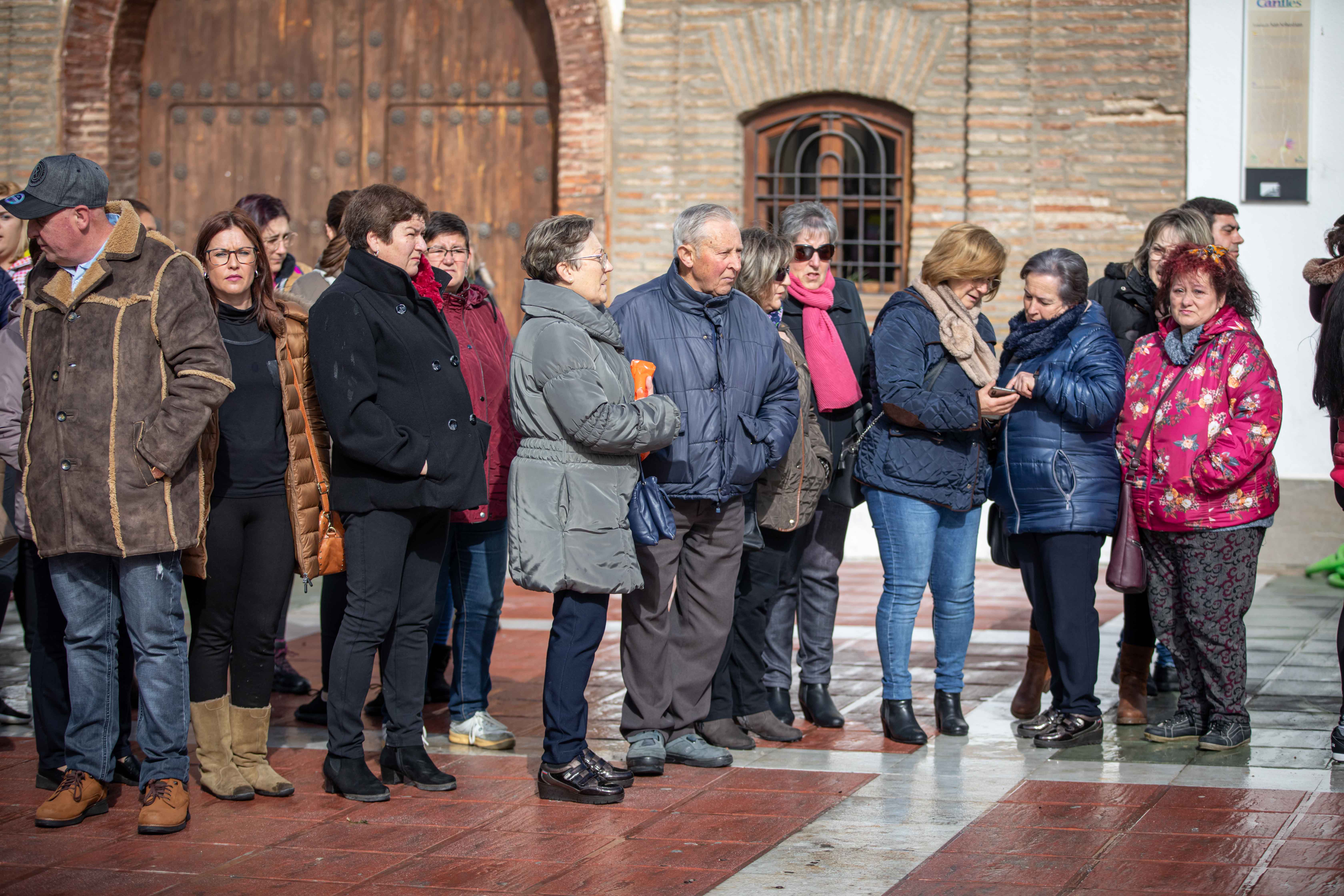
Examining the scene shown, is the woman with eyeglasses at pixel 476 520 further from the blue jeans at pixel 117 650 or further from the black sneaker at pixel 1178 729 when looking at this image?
the black sneaker at pixel 1178 729

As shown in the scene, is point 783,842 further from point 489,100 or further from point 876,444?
point 489,100

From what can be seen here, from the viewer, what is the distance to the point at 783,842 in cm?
429

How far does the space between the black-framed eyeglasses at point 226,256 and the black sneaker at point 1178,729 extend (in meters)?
3.65

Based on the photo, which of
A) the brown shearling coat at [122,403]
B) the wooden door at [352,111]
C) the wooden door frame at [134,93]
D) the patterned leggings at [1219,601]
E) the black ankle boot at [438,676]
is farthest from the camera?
the wooden door at [352,111]

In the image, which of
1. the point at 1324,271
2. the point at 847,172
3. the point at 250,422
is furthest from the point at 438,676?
the point at 847,172

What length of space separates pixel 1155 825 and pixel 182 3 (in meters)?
9.89

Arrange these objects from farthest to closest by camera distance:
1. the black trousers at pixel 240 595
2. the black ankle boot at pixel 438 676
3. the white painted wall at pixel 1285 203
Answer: the white painted wall at pixel 1285 203
the black ankle boot at pixel 438 676
the black trousers at pixel 240 595

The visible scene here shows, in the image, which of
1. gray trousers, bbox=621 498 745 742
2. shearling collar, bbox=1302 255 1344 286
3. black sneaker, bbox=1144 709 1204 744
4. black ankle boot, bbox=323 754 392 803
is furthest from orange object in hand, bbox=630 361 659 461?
shearling collar, bbox=1302 255 1344 286

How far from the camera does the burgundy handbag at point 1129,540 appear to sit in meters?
5.45

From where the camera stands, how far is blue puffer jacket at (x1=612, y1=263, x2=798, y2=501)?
507 centimetres

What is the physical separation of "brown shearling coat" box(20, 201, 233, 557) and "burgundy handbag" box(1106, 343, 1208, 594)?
3.18 meters

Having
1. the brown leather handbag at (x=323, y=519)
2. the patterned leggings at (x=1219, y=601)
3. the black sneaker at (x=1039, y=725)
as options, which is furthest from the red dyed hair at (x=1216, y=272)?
the brown leather handbag at (x=323, y=519)

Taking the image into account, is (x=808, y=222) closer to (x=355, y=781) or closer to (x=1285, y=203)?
(x=355, y=781)

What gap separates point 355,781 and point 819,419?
7.40 feet
